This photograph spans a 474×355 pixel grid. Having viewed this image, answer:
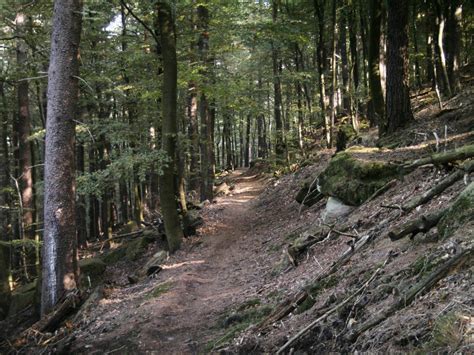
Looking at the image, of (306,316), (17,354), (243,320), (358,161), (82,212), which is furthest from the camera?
(82,212)

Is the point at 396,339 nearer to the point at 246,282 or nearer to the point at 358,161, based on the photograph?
the point at 246,282

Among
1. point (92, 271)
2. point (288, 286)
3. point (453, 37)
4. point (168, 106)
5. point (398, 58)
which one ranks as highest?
point (453, 37)

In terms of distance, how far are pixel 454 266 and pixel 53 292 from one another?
299 inches

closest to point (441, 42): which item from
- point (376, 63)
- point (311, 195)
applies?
point (376, 63)

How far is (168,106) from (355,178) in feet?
18.7

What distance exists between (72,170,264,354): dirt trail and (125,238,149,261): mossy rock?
258 centimetres

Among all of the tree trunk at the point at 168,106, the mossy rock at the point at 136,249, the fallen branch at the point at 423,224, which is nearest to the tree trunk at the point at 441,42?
the tree trunk at the point at 168,106

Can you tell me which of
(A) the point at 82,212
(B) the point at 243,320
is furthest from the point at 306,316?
(A) the point at 82,212

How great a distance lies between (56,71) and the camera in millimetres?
8727

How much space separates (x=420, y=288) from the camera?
11.6ft

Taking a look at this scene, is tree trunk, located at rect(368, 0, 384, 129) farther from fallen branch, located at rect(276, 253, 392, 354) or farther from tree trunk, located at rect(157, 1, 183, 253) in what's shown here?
fallen branch, located at rect(276, 253, 392, 354)

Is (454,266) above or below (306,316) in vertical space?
above

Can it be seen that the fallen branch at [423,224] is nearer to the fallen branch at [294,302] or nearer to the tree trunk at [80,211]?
the fallen branch at [294,302]

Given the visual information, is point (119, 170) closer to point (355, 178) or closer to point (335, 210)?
point (335, 210)
